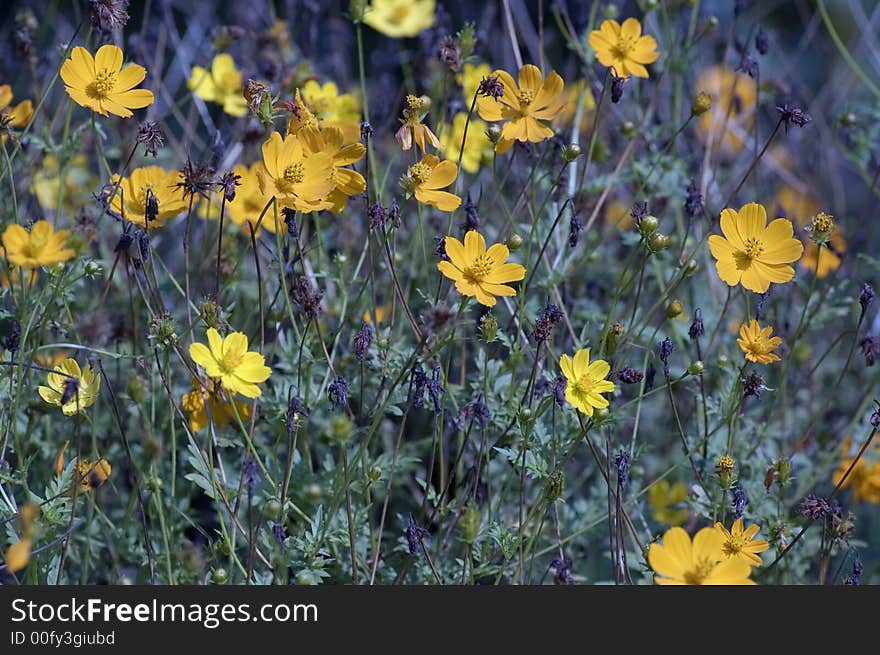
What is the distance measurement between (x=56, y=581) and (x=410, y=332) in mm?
767

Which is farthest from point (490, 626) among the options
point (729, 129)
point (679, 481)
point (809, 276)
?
point (729, 129)

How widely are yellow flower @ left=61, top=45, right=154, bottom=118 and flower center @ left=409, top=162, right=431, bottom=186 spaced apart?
39cm

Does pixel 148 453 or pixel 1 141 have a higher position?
pixel 1 141

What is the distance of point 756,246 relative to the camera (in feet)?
4.82

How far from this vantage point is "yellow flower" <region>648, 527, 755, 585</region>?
1181mm

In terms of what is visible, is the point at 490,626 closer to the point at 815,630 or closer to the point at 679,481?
the point at 815,630

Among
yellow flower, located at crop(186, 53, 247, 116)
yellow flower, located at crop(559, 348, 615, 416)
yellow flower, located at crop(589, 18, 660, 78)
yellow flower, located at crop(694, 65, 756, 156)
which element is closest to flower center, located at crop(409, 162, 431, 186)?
yellow flower, located at crop(559, 348, 615, 416)

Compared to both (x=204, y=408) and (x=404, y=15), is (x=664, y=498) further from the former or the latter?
(x=404, y=15)

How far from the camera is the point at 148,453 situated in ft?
3.80

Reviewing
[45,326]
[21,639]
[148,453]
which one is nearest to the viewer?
[148,453]

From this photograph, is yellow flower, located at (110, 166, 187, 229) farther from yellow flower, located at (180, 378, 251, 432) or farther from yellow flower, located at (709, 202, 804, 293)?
yellow flower, located at (709, 202, 804, 293)

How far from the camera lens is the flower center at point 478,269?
55.0 inches

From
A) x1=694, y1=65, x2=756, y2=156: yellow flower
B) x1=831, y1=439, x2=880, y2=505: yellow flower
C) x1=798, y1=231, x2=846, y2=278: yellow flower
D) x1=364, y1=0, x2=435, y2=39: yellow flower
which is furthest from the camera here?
x1=694, y1=65, x2=756, y2=156: yellow flower

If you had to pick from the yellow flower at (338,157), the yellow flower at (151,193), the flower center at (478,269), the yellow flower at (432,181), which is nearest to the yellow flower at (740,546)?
the flower center at (478,269)
